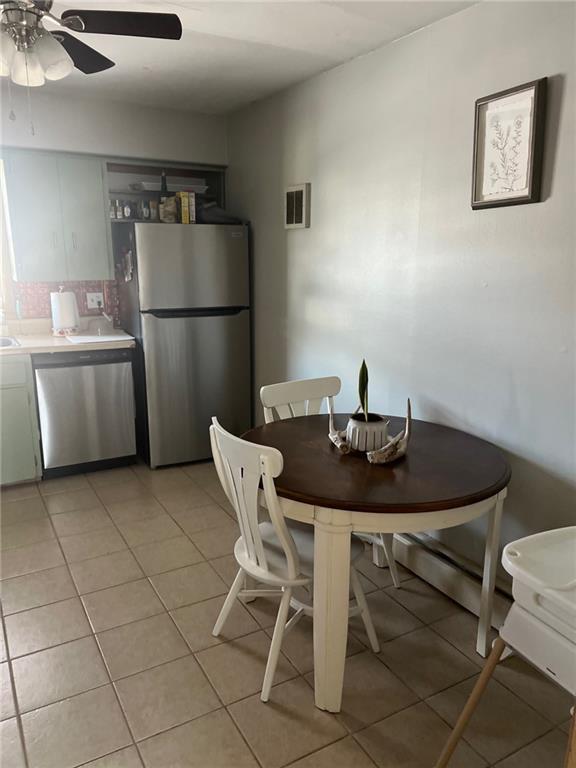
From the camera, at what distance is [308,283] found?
3.25 metres

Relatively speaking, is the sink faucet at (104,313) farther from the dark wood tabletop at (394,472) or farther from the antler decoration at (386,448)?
the antler decoration at (386,448)

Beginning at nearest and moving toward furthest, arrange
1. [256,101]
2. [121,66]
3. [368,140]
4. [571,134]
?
[571,134], [368,140], [121,66], [256,101]

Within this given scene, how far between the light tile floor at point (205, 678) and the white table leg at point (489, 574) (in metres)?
0.07

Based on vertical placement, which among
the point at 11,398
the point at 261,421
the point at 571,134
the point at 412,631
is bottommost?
the point at 412,631

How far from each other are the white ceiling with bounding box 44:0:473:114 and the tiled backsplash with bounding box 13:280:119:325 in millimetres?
1229

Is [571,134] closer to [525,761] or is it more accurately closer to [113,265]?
[525,761]

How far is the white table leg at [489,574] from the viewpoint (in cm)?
191

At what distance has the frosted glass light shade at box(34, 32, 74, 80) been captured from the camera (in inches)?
66.8

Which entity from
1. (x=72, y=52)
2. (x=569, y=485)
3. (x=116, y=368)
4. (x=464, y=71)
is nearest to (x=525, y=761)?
(x=569, y=485)

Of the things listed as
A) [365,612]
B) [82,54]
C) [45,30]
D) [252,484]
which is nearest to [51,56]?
[45,30]

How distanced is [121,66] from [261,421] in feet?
7.69

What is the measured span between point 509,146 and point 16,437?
3052mm

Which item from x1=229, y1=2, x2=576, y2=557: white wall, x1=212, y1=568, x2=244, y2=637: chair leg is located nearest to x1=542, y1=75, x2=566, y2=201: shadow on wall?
x1=229, y1=2, x2=576, y2=557: white wall

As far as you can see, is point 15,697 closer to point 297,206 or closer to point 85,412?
point 85,412
